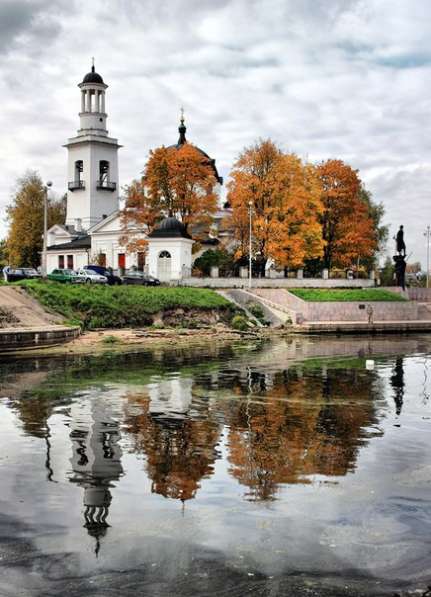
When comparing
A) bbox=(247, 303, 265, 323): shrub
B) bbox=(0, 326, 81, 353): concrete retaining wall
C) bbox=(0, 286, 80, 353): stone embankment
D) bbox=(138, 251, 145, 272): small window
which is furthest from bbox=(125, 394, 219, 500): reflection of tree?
bbox=(138, 251, 145, 272): small window

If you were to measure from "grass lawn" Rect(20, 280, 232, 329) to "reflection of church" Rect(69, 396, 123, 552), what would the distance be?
74.8 feet

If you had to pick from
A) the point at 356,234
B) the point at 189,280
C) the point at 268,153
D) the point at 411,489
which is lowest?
the point at 411,489

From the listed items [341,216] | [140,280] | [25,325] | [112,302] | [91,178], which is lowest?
[25,325]

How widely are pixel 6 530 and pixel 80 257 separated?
2525 inches

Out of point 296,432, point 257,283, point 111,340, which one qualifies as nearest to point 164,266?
point 257,283

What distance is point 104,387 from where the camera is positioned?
19.3 m

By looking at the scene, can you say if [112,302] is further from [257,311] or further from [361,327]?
[361,327]

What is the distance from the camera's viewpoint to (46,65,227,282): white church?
6762 centimetres

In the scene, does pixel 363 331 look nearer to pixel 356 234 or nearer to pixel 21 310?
pixel 356 234

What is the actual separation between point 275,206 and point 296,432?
44260mm

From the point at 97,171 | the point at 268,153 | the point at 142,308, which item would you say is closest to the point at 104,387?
the point at 142,308

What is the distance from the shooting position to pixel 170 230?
54.9m

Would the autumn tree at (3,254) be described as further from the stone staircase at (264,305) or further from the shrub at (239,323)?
the shrub at (239,323)

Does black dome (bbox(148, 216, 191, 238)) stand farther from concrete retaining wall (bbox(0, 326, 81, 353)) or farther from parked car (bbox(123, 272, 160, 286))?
concrete retaining wall (bbox(0, 326, 81, 353))
